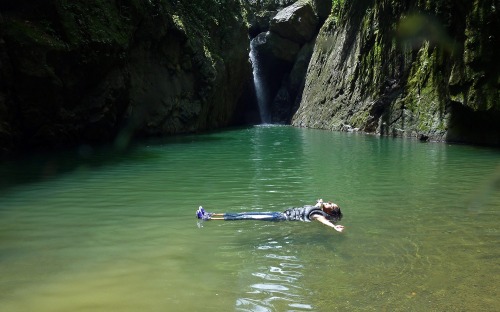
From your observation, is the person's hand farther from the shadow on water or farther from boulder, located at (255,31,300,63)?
boulder, located at (255,31,300,63)

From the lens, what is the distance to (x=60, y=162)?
13367 mm

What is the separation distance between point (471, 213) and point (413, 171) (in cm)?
466

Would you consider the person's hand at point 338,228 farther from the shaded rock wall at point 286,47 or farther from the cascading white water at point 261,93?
the cascading white water at point 261,93

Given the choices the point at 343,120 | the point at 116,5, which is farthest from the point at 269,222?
the point at 343,120

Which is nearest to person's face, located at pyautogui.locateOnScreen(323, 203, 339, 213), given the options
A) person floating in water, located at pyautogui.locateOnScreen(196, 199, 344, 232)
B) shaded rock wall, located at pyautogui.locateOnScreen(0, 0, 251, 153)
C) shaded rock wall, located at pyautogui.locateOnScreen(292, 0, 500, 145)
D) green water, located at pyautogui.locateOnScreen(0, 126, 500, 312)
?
person floating in water, located at pyautogui.locateOnScreen(196, 199, 344, 232)

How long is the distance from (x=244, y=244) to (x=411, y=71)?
20.2 meters

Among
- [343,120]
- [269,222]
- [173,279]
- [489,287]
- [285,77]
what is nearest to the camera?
[489,287]

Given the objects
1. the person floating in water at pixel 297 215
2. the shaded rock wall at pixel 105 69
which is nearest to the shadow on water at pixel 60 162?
the shaded rock wall at pixel 105 69

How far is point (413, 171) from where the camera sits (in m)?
11.4

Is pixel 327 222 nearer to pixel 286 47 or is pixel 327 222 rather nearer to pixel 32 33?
pixel 32 33

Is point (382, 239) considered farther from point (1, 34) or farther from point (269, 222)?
point (1, 34)

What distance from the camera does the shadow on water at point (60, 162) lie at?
33.9ft

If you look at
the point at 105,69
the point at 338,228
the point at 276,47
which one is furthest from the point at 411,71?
the point at 276,47

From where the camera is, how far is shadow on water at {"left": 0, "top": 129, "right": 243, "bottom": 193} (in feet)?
33.9
